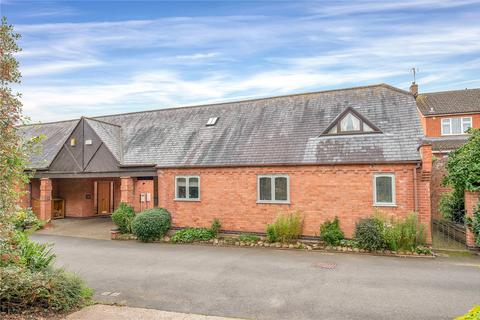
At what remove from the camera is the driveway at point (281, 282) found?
6.57m

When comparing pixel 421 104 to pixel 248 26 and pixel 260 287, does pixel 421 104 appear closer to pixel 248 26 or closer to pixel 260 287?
pixel 248 26

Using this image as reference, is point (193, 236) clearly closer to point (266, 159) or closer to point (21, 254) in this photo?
point (266, 159)

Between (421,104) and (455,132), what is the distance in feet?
14.2

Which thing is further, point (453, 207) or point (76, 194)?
point (76, 194)

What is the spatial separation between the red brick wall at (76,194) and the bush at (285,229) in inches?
A: 594

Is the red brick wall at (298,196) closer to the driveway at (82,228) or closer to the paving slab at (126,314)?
the driveway at (82,228)

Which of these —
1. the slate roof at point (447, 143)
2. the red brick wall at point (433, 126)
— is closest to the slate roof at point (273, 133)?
the slate roof at point (447, 143)

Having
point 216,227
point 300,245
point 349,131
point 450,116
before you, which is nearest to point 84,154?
point 216,227

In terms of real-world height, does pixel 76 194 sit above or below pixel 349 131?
below

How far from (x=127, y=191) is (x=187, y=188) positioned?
3.41 meters

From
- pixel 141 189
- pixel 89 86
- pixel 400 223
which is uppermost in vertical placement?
pixel 89 86

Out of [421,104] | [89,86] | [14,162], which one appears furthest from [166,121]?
[421,104]

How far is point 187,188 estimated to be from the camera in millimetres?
15695

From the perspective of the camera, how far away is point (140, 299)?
718 cm
